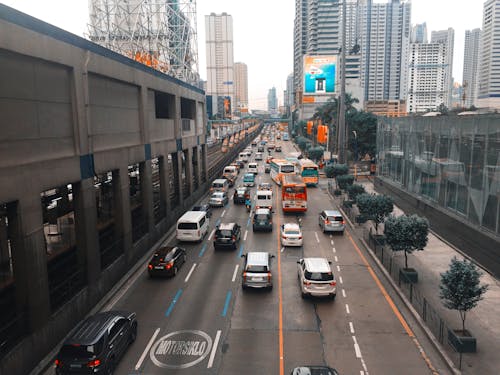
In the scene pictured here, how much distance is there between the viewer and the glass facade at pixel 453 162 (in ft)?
75.8

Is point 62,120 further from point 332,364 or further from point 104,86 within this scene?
point 332,364

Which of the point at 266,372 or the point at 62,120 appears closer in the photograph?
the point at 266,372

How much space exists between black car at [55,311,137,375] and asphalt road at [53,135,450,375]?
0.85 meters

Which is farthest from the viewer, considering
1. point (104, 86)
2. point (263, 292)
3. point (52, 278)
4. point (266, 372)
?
point (104, 86)

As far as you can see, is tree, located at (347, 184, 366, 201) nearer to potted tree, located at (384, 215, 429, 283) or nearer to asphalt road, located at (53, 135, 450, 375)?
asphalt road, located at (53, 135, 450, 375)

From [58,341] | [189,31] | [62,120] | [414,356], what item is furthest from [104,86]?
[189,31]

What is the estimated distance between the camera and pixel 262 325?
17969 mm

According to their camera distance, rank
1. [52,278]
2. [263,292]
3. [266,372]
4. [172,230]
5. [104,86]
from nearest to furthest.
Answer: [266,372] → [52,278] → [263,292] → [104,86] → [172,230]

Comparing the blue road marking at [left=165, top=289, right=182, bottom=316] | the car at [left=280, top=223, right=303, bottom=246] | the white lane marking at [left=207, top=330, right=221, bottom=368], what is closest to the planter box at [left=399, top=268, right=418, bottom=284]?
the car at [left=280, top=223, right=303, bottom=246]

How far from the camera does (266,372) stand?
47.6ft

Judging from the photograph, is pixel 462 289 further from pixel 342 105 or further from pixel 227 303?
pixel 342 105

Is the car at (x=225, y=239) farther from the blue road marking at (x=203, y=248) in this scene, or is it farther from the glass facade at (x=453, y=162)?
the glass facade at (x=453, y=162)

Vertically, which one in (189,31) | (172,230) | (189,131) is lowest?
(172,230)

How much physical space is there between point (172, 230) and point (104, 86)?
14.8 metres
